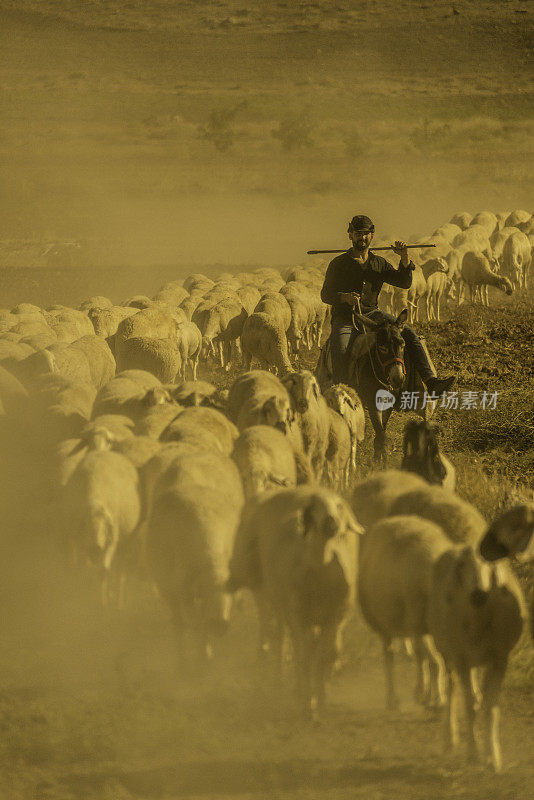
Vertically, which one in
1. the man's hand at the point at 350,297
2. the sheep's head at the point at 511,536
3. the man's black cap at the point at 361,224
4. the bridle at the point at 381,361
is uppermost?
the man's black cap at the point at 361,224

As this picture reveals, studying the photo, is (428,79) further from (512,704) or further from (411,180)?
(512,704)

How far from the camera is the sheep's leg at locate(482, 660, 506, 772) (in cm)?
511

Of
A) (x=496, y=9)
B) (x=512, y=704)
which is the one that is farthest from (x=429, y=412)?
(x=496, y=9)

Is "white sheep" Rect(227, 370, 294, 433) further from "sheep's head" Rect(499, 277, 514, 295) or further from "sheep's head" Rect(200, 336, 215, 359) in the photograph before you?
"sheep's head" Rect(499, 277, 514, 295)

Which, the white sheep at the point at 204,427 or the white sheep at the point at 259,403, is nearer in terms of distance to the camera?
the white sheep at the point at 204,427

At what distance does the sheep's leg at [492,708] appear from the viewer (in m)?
5.11

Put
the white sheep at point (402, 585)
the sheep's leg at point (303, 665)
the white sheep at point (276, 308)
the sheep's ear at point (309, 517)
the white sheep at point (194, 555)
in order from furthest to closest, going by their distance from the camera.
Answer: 1. the white sheep at point (276, 308)
2. the white sheep at point (194, 555)
3. the sheep's leg at point (303, 665)
4. the sheep's ear at point (309, 517)
5. the white sheep at point (402, 585)

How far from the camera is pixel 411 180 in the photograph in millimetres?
65312

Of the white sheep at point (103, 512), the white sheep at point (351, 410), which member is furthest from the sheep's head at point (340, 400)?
the white sheep at point (103, 512)

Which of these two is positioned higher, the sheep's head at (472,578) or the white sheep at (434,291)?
the white sheep at (434,291)

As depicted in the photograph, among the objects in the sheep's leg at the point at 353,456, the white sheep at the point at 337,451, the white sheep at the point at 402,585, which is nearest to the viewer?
the white sheep at the point at 402,585

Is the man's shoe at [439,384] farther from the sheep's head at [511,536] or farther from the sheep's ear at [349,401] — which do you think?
the sheep's head at [511,536]

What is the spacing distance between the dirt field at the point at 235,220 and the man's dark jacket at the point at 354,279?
6.17ft

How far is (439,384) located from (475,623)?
237 inches
